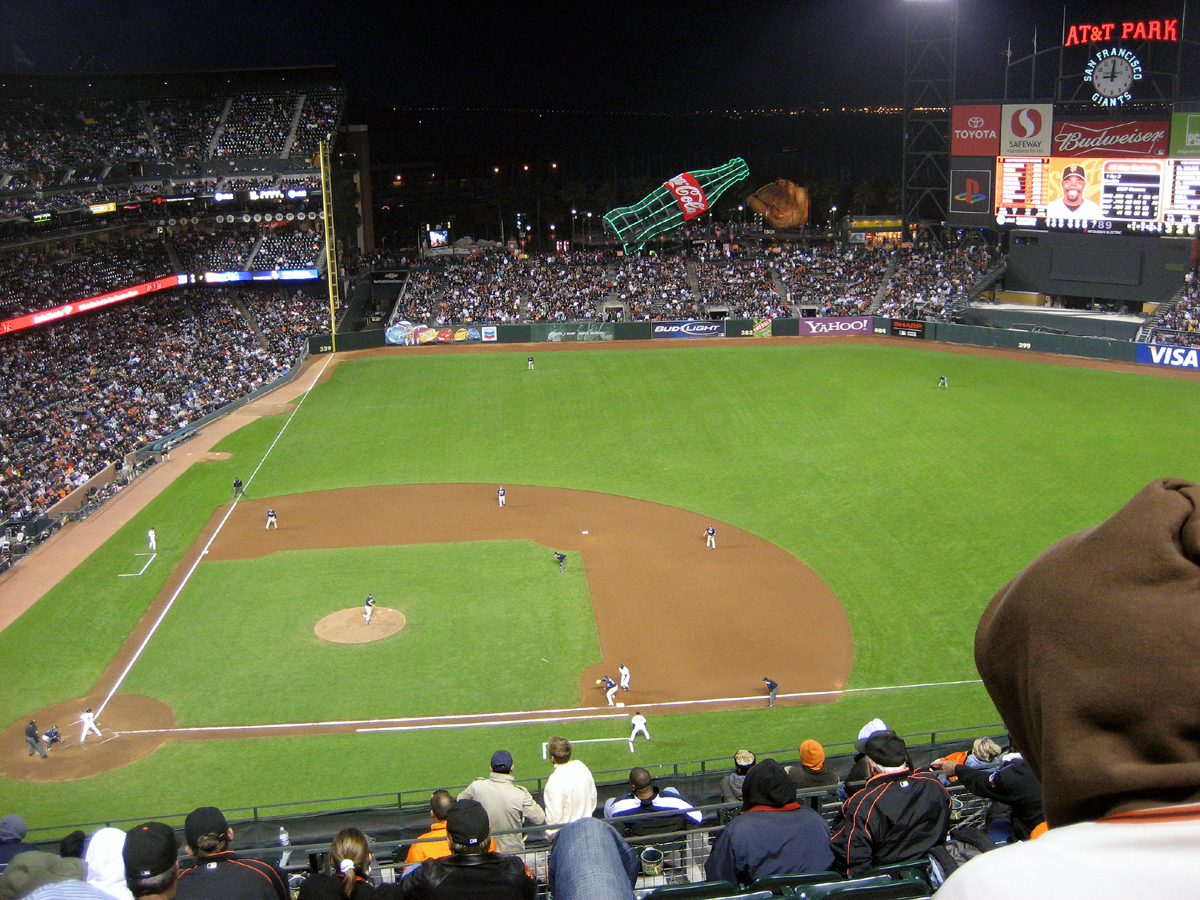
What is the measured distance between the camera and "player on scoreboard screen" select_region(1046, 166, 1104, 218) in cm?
5425

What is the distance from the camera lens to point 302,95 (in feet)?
241

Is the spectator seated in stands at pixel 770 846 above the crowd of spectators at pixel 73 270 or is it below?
below

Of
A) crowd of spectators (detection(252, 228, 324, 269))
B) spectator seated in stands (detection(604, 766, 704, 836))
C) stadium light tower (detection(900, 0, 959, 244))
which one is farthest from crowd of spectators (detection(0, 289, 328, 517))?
stadium light tower (detection(900, 0, 959, 244))

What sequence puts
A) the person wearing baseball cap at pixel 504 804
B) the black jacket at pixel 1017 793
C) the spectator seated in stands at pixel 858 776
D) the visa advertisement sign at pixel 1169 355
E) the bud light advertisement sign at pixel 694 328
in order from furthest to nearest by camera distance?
the bud light advertisement sign at pixel 694 328 < the visa advertisement sign at pixel 1169 355 < the person wearing baseball cap at pixel 504 804 < the spectator seated in stands at pixel 858 776 < the black jacket at pixel 1017 793

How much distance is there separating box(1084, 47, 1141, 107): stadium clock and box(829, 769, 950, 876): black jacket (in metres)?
56.1

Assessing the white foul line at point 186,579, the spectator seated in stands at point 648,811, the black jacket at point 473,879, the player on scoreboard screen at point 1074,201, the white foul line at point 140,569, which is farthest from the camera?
the player on scoreboard screen at point 1074,201

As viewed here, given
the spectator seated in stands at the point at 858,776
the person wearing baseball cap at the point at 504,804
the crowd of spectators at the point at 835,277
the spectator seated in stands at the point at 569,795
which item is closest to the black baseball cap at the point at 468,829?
the person wearing baseball cap at the point at 504,804

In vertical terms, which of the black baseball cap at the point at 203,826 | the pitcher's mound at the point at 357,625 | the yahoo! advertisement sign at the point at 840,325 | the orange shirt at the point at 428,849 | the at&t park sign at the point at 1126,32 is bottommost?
the pitcher's mound at the point at 357,625

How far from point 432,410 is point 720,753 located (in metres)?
31.3

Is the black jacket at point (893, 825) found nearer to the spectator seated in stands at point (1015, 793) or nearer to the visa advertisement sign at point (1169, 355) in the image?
the spectator seated in stands at point (1015, 793)

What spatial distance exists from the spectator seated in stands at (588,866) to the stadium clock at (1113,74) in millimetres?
58384

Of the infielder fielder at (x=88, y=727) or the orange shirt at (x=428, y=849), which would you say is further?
the infielder fielder at (x=88, y=727)

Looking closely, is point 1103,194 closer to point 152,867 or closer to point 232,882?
point 232,882

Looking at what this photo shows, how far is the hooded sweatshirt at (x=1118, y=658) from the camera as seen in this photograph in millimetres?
1638
